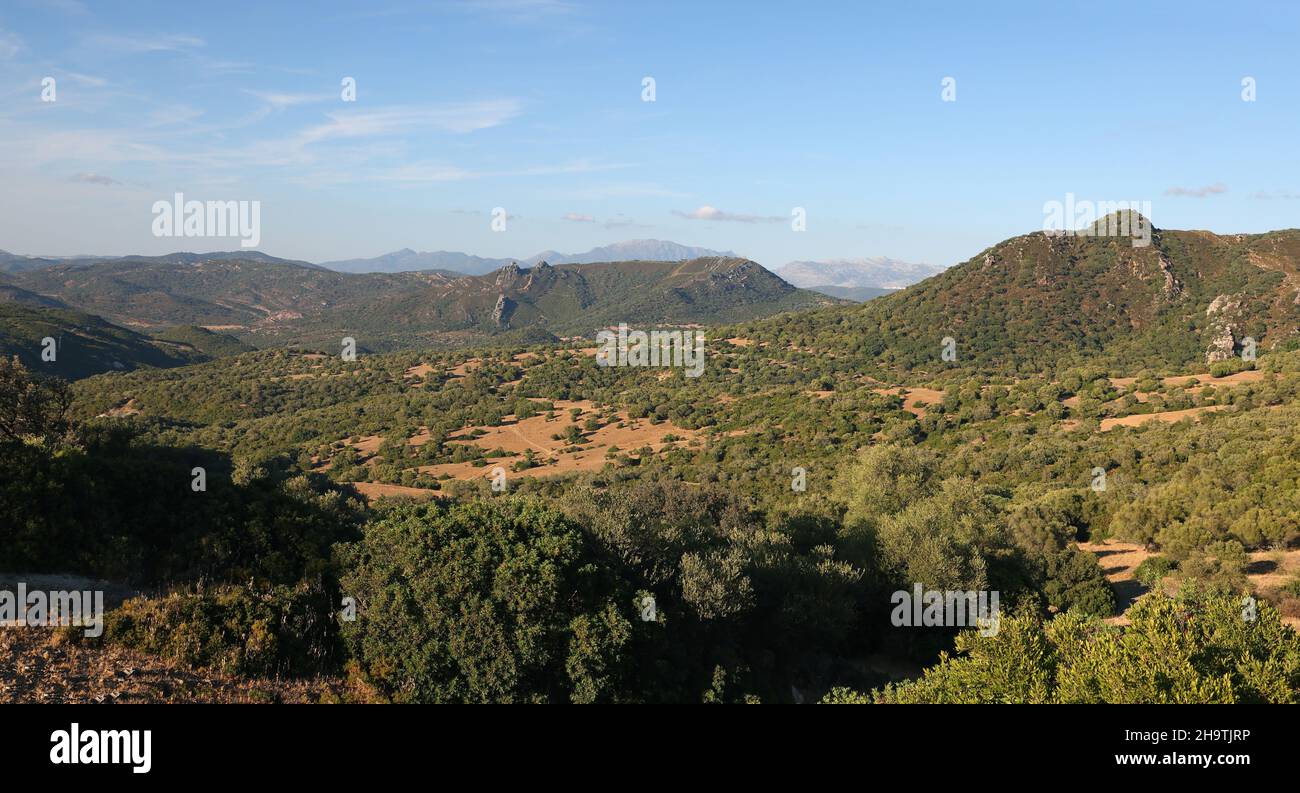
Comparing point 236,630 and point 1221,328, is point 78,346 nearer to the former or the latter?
point 236,630

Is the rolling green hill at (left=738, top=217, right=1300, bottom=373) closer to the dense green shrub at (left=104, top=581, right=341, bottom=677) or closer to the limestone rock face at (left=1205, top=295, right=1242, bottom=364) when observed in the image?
the limestone rock face at (left=1205, top=295, right=1242, bottom=364)

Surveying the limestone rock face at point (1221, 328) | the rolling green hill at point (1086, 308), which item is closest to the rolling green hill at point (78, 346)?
the rolling green hill at point (1086, 308)

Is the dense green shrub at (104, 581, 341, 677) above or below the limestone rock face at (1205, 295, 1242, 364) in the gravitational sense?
below

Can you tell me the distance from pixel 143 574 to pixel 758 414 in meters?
51.6

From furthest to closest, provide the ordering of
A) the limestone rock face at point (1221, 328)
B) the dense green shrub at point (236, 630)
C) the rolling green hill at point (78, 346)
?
the rolling green hill at point (78, 346) < the limestone rock face at point (1221, 328) < the dense green shrub at point (236, 630)

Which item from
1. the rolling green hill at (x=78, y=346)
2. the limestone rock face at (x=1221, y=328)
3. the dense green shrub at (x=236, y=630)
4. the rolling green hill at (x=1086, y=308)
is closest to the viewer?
the dense green shrub at (x=236, y=630)

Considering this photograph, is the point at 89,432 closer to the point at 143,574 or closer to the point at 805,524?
the point at 143,574

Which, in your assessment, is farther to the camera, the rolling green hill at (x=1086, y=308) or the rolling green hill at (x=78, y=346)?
the rolling green hill at (x=78, y=346)

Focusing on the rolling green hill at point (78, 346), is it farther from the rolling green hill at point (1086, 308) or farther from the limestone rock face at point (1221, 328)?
the limestone rock face at point (1221, 328)

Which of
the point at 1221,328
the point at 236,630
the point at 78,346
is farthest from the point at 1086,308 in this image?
the point at 78,346

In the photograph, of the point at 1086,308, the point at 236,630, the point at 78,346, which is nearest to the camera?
the point at 236,630

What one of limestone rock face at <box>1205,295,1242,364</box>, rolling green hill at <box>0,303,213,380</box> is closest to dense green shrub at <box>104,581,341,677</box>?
limestone rock face at <box>1205,295,1242,364</box>
